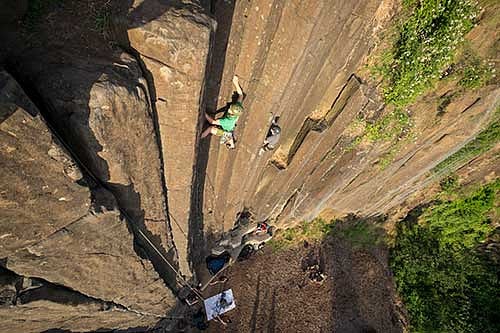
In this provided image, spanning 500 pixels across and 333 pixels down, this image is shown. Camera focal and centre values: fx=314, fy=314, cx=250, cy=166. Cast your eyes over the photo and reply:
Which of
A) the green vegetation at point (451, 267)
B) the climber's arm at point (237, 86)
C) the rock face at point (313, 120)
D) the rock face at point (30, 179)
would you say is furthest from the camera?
the green vegetation at point (451, 267)

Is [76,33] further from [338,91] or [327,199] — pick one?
[327,199]

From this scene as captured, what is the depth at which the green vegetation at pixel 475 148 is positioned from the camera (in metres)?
9.34

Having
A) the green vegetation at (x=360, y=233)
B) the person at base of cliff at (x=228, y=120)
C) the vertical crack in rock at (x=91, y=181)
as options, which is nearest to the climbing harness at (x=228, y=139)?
the person at base of cliff at (x=228, y=120)

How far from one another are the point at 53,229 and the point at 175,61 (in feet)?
8.94

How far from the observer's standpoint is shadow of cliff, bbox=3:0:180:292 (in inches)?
141

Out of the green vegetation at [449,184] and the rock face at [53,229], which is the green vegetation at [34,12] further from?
the green vegetation at [449,184]

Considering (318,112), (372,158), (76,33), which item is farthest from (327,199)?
(76,33)

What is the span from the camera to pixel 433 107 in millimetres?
8383

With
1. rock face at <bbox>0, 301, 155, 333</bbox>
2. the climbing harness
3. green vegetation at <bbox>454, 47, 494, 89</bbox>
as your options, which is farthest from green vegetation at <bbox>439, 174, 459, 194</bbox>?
rock face at <bbox>0, 301, 155, 333</bbox>

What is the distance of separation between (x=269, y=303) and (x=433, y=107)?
8382 millimetres

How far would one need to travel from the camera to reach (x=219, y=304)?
1033cm

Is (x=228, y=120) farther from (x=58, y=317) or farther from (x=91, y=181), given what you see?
(x=58, y=317)

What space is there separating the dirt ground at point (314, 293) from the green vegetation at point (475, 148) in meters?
4.71

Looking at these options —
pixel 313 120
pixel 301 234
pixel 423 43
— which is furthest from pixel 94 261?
pixel 301 234
